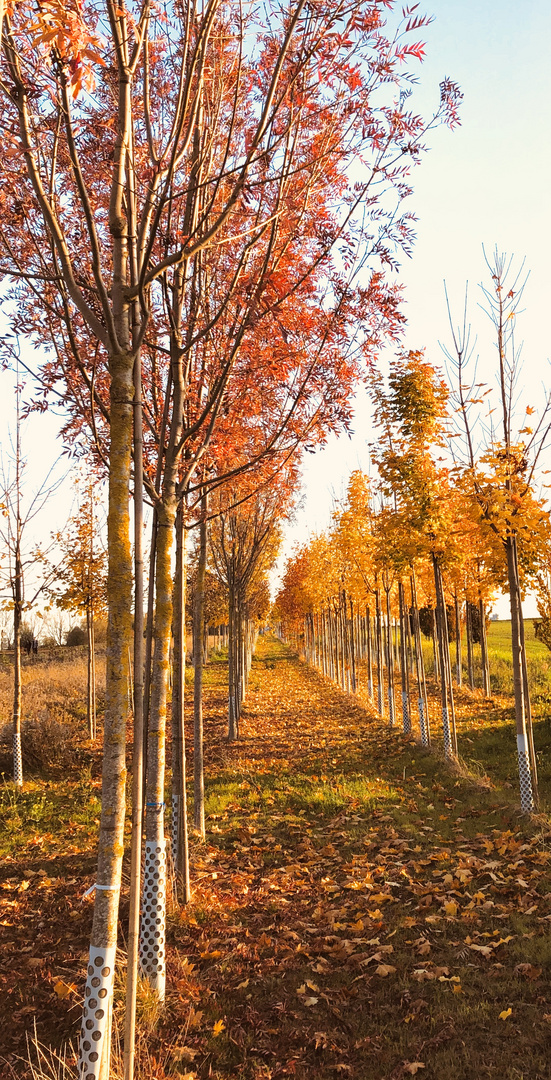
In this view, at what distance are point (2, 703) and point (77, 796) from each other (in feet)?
26.0

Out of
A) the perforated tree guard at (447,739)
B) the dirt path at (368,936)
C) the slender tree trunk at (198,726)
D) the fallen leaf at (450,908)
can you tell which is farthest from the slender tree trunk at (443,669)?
the fallen leaf at (450,908)

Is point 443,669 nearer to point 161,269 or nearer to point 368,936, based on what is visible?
point 368,936

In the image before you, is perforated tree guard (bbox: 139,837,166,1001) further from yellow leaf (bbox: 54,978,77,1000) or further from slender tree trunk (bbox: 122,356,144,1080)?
slender tree trunk (bbox: 122,356,144,1080)

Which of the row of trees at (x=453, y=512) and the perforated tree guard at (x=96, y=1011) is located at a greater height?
the row of trees at (x=453, y=512)

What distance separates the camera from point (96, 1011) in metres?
2.95

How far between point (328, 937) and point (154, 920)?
147 centimetres

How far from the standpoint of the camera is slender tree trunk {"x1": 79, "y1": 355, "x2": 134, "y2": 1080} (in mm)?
2951

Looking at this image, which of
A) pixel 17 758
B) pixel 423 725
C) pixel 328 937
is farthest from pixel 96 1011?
pixel 423 725

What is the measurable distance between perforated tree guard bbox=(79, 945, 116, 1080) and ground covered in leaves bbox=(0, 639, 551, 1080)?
0.50 meters

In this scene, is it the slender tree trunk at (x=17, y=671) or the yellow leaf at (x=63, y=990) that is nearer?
the yellow leaf at (x=63, y=990)

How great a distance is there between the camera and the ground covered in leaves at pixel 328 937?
11.7 ft

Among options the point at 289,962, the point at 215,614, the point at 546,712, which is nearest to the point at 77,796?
the point at 289,962

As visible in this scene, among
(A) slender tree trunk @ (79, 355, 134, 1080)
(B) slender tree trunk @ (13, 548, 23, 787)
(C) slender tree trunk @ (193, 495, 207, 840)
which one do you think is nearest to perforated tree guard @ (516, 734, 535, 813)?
(C) slender tree trunk @ (193, 495, 207, 840)

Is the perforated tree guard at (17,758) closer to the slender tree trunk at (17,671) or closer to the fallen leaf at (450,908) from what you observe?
the slender tree trunk at (17,671)
